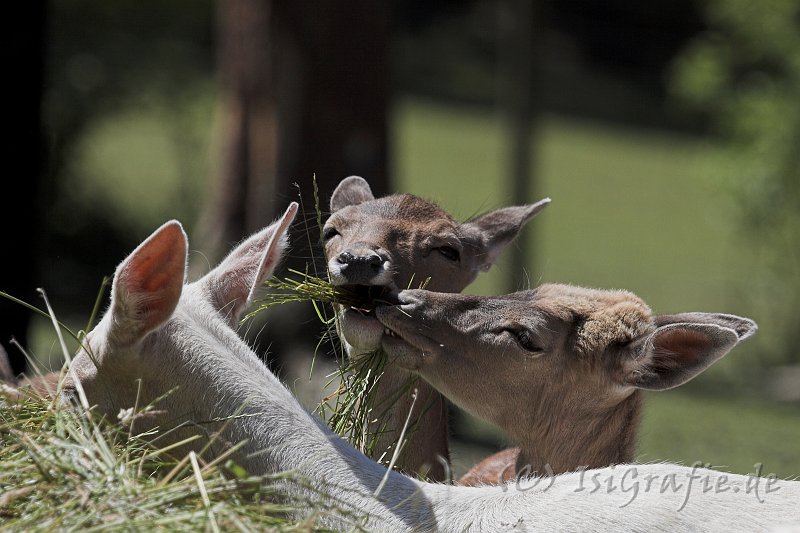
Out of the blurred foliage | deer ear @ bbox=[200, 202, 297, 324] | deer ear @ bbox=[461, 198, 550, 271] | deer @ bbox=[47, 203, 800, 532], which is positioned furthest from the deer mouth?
the blurred foliage

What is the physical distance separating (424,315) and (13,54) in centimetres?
413

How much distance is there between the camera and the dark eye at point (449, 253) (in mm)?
5297

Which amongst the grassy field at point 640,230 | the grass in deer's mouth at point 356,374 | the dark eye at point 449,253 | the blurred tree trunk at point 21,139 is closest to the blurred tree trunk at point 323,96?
the grassy field at point 640,230

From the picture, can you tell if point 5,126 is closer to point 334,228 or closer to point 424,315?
point 334,228

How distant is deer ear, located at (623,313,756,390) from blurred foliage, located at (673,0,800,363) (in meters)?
10.2

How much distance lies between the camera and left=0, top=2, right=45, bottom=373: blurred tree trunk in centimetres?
746

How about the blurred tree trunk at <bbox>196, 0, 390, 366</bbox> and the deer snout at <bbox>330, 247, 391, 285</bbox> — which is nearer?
the deer snout at <bbox>330, 247, 391, 285</bbox>

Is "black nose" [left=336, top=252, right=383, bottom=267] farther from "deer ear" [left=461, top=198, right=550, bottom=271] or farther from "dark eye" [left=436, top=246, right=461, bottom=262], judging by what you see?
"deer ear" [left=461, top=198, right=550, bottom=271]

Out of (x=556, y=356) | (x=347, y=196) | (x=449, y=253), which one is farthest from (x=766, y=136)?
(x=556, y=356)

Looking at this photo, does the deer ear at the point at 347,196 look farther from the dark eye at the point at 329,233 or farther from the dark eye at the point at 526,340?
the dark eye at the point at 526,340

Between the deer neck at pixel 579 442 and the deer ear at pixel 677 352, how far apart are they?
0.24 m

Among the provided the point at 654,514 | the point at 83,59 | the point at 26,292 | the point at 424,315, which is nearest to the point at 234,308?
the point at 424,315

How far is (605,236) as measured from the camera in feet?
75.6

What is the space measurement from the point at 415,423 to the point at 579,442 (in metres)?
0.63
